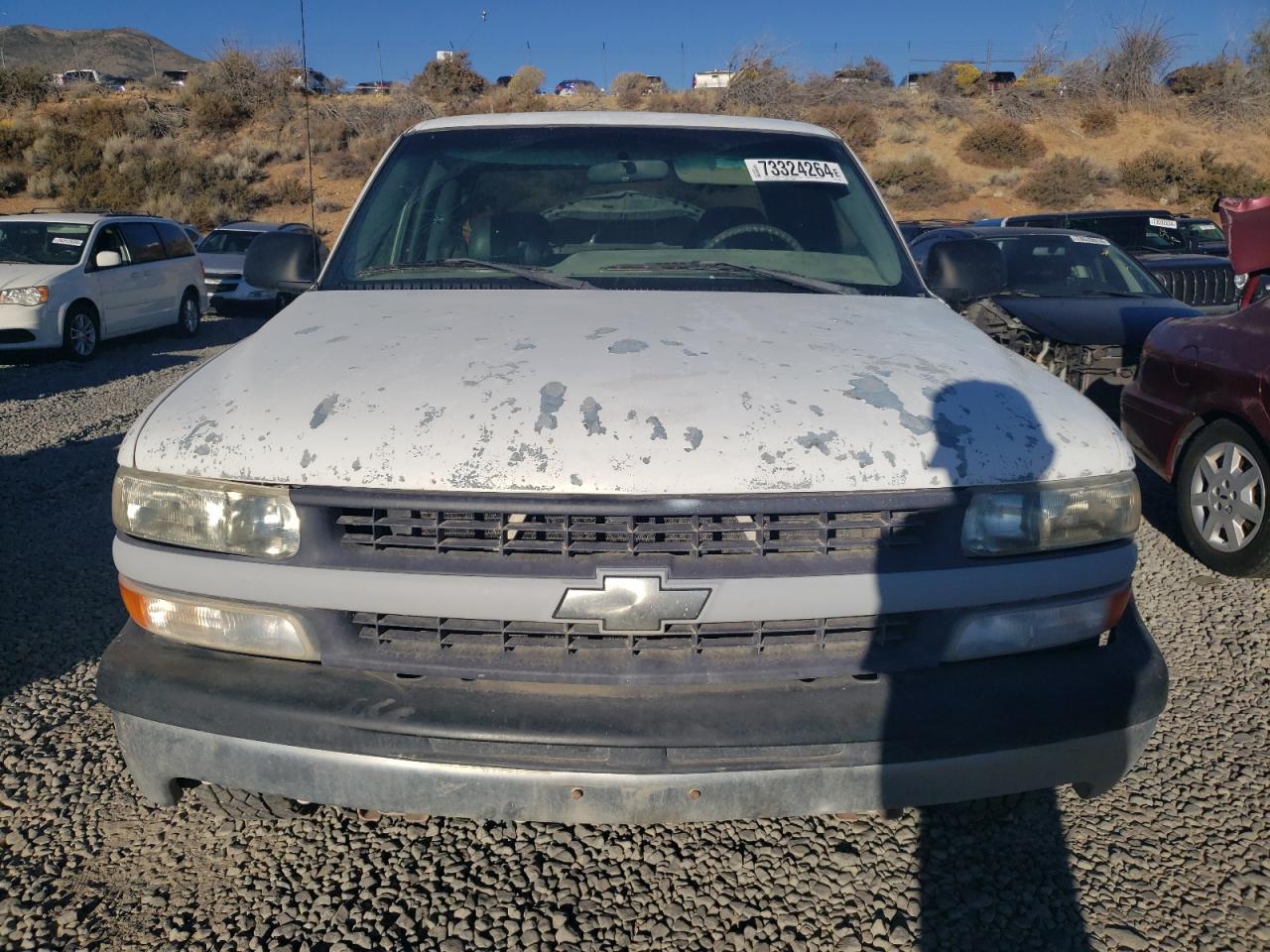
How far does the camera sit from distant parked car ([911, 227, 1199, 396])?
22.2 feet

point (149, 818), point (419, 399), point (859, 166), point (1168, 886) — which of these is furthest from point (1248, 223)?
point (149, 818)

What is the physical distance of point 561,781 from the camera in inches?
77.3

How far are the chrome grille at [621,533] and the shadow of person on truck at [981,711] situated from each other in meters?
0.09

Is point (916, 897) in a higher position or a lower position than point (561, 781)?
lower

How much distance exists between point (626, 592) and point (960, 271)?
2235 millimetres

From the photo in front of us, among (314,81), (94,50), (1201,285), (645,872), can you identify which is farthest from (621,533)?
(94,50)

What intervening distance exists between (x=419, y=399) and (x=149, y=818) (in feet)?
4.90

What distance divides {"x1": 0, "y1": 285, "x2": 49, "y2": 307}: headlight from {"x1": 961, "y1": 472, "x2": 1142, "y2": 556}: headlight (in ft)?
37.5

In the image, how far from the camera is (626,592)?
196cm

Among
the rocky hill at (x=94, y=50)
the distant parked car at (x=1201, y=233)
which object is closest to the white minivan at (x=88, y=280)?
the distant parked car at (x=1201, y=233)

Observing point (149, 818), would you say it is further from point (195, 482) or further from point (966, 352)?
point (966, 352)

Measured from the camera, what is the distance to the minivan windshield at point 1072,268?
26.0 ft

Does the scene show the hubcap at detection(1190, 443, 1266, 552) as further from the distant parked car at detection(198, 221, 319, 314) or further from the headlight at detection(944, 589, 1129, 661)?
the distant parked car at detection(198, 221, 319, 314)

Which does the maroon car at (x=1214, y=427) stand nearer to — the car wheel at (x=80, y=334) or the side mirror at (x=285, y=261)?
the side mirror at (x=285, y=261)
